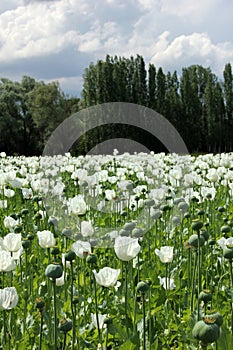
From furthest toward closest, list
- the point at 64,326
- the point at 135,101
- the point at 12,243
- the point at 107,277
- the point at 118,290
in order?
the point at 135,101, the point at 118,290, the point at 12,243, the point at 107,277, the point at 64,326

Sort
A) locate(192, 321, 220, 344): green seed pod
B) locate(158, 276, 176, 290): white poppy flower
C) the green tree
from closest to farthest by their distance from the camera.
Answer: locate(192, 321, 220, 344): green seed pod < locate(158, 276, 176, 290): white poppy flower < the green tree

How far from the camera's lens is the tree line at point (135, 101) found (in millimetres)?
40125

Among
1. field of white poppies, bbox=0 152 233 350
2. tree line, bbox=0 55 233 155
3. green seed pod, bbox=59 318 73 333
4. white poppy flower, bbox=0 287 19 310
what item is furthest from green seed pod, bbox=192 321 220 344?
tree line, bbox=0 55 233 155

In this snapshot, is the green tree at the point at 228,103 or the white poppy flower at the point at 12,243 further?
the green tree at the point at 228,103

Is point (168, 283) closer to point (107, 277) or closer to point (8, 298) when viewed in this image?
point (107, 277)

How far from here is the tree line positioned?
4012 centimetres

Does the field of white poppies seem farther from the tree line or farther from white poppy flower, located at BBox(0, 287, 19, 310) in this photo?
the tree line

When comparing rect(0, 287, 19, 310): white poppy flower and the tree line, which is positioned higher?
the tree line

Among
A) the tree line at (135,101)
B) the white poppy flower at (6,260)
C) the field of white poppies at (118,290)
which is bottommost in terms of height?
the field of white poppies at (118,290)

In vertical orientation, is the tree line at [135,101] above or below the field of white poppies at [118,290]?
→ above

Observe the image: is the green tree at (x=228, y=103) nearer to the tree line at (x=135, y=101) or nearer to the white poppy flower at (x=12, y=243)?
the tree line at (x=135, y=101)

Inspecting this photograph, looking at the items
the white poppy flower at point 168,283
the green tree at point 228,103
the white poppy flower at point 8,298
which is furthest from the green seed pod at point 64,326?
the green tree at point 228,103

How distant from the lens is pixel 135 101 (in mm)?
41062

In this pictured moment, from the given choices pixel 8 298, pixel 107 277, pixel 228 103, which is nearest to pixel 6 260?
pixel 8 298
